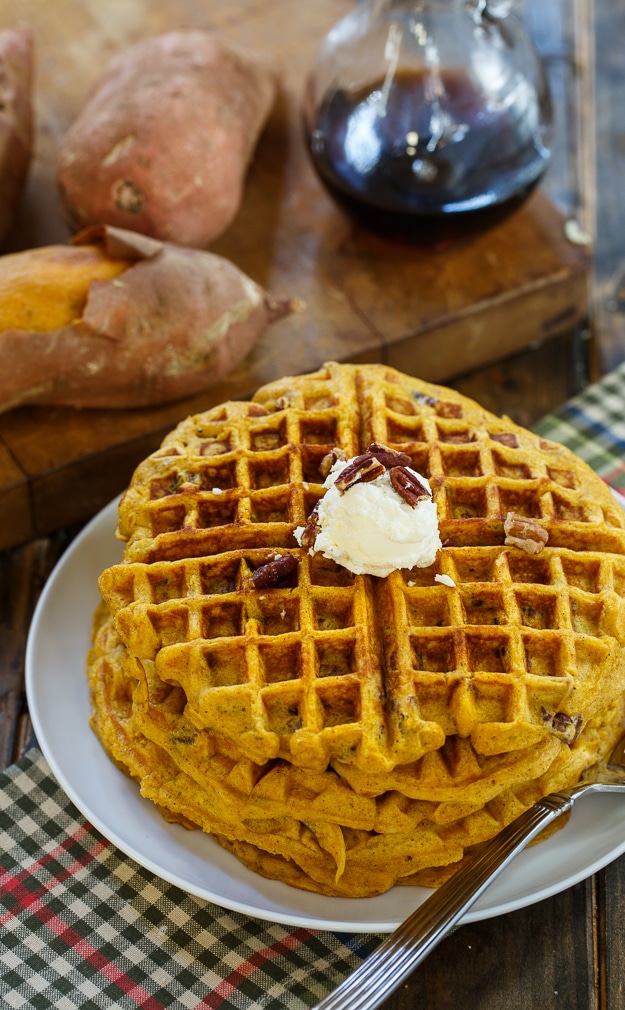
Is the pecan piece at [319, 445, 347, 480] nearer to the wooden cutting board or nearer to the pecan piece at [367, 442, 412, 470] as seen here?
the pecan piece at [367, 442, 412, 470]

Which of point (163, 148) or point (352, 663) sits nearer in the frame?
point (352, 663)

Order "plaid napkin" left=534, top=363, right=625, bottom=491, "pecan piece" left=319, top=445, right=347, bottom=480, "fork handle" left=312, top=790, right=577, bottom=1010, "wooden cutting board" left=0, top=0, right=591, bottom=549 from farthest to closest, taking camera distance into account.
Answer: "plaid napkin" left=534, top=363, right=625, bottom=491 < "wooden cutting board" left=0, top=0, right=591, bottom=549 < "pecan piece" left=319, top=445, right=347, bottom=480 < "fork handle" left=312, top=790, right=577, bottom=1010

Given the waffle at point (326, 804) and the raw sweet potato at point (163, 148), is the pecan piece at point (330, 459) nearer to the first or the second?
the waffle at point (326, 804)

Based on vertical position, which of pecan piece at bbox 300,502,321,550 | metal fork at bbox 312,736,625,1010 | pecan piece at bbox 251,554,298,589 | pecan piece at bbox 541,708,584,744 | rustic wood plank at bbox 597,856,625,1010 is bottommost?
rustic wood plank at bbox 597,856,625,1010

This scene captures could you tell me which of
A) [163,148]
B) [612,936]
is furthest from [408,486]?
[163,148]

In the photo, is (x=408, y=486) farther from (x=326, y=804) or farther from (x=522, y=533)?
(x=326, y=804)

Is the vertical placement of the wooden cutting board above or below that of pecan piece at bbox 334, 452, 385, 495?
below

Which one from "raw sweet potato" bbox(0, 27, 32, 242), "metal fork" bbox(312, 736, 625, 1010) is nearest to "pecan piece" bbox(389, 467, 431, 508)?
"metal fork" bbox(312, 736, 625, 1010)
